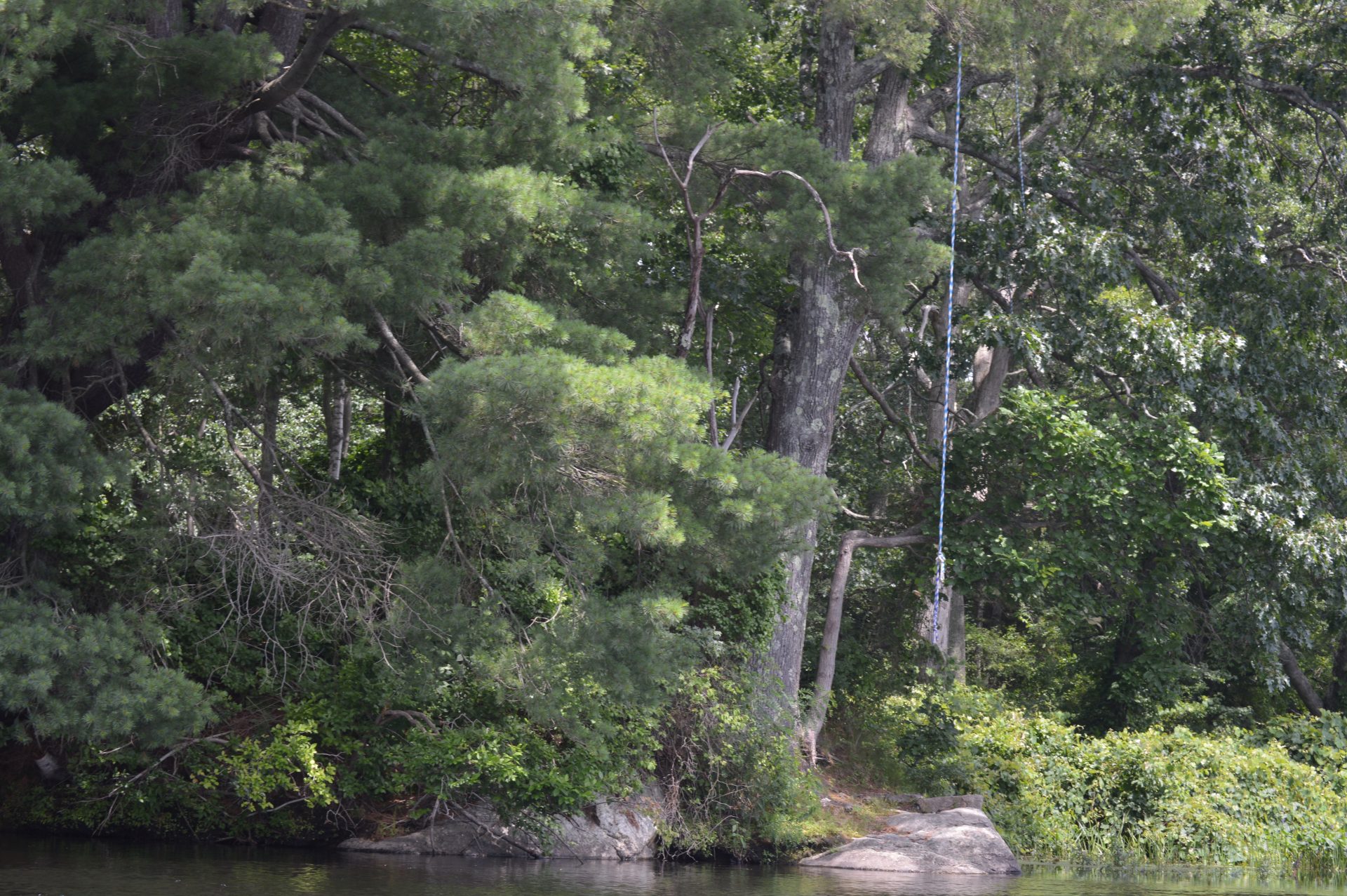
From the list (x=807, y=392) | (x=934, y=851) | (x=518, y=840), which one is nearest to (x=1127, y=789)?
(x=934, y=851)

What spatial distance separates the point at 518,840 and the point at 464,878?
2029 mm

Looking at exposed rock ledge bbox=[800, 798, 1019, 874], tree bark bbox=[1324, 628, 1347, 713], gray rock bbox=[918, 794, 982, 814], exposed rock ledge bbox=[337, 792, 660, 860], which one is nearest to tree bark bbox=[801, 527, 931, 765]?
gray rock bbox=[918, 794, 982, 814]

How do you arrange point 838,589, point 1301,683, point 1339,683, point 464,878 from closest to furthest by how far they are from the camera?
1. point 464,878
2. point 838,589
3. point 1301,683
4. point 1339,683

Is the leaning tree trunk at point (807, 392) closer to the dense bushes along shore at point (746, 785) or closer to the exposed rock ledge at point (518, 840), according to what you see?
the dense bushes along shore at point (746, 785)

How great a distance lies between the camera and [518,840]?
36.2ft

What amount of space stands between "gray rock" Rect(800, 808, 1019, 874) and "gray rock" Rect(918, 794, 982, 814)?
0.64m

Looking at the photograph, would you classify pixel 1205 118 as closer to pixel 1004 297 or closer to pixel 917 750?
pixel 1004 297

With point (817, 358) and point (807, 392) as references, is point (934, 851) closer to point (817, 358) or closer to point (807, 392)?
point (807, 392)

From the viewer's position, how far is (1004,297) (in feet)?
48.7

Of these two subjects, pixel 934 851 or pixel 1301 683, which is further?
pixel 1301 683

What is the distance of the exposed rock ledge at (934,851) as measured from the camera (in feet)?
35.8

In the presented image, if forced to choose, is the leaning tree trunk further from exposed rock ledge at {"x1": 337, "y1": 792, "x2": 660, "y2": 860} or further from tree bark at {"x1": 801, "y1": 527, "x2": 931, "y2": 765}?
exposed rock ledge at {"x1": 337, "y1": 792, "x2": 660, "y2": 860}

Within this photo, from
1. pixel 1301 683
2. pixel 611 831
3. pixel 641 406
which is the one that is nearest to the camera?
pixel 641 406

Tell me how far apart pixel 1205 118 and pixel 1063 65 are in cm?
244
